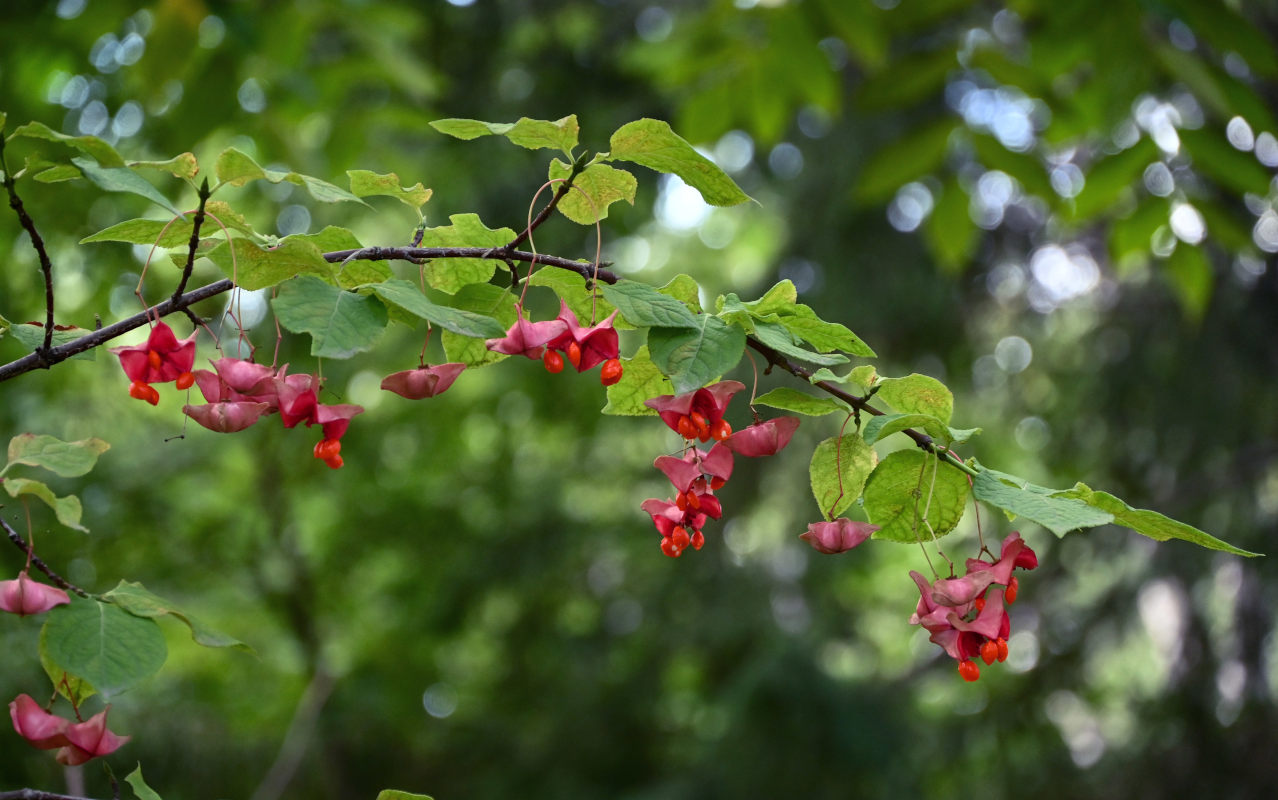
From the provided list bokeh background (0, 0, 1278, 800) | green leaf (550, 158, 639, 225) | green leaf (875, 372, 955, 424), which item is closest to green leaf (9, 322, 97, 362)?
green leaf (550, 158, 639, 225)

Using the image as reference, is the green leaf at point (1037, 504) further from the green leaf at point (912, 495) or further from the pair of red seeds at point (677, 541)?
the pair of red seeds at point (677, 541)

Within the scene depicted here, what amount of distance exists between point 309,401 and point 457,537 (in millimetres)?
3581

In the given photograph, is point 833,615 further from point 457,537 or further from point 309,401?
point 309,401

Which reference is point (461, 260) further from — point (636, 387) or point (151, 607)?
point (151, 607)

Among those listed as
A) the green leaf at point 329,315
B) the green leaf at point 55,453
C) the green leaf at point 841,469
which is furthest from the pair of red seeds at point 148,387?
the green leaf at point 841,469

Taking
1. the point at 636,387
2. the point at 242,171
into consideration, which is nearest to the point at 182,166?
the point at 242,171

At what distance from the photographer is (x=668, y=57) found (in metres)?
2.68

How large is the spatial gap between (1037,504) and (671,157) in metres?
0.35

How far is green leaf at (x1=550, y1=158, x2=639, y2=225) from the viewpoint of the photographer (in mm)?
738

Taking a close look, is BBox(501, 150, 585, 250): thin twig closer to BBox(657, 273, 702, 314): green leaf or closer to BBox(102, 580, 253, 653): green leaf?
BBox(657, 273, 702, 314): green leaf

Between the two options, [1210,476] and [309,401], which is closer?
[309,401]

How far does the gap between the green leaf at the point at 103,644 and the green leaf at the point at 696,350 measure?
1.20 feet

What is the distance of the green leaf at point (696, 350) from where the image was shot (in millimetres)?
626

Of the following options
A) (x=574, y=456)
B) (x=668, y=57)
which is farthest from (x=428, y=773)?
(x=668, y=57)
